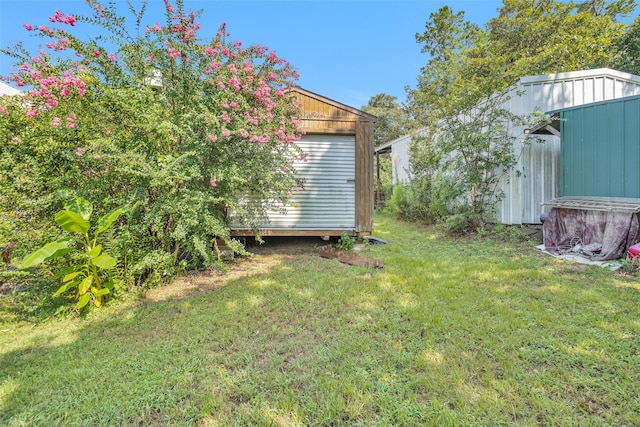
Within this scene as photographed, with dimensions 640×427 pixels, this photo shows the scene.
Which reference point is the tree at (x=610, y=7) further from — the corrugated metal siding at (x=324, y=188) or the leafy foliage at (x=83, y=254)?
the leafy foliage at (x=83, y=254)

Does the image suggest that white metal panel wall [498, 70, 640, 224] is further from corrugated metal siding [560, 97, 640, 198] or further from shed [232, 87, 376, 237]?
shed [232, 87, 376, 237]

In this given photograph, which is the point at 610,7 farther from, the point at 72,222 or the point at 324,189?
the point at 72,222

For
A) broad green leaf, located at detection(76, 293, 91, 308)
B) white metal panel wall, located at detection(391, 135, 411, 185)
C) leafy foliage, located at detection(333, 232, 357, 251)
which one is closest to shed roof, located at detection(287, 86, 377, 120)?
leafy foliage, located at detection(333, 232, 357, 251)

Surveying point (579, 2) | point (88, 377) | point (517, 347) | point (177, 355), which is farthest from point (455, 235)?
point (579, 2)

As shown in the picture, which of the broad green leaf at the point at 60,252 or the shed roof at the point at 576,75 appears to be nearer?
the broad green leaf at the point at 60,252

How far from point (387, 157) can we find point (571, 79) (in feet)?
45.9

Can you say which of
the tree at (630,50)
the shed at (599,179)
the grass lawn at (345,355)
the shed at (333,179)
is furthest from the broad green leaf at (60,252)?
the tree at (630,50)

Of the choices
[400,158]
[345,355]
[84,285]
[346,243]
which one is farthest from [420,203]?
[84,285]

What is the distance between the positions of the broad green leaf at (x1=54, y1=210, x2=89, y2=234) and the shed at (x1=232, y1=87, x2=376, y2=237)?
116 inches

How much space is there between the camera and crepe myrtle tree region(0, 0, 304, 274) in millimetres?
3141

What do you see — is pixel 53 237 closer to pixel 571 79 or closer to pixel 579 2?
pixel 571 79

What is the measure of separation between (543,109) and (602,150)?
1.86m

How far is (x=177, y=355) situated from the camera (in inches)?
89.7

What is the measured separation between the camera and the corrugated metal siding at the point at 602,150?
14.4 feet
